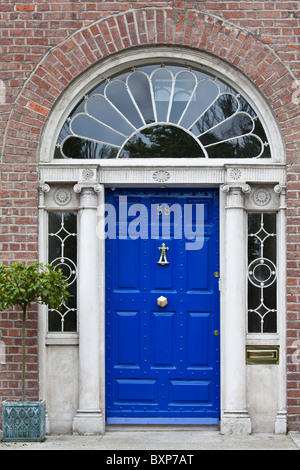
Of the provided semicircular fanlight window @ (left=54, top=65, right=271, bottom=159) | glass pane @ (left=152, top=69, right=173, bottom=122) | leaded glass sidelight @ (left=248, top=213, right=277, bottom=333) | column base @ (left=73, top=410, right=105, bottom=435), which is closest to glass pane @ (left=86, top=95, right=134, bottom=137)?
semicircular fanlight window @ (left=54, top=65, right=271, bottom=159)

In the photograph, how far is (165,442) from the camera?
271 inches

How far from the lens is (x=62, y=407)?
23.7 feet

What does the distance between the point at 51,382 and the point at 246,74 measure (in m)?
3.79

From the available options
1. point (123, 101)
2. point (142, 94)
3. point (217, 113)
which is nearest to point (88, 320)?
point (123, 101)

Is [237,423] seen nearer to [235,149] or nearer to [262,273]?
[262,273]

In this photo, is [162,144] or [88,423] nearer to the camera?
[88,423]

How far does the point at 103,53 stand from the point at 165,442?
13.1 feet

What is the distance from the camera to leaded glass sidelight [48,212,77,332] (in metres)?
7.32

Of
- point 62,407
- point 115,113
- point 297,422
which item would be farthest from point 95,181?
point 297,422

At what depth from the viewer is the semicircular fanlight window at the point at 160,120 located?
7.39 m

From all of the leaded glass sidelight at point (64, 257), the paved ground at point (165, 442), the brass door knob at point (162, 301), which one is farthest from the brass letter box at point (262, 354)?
the leaded glass sidelight at point (64, 257)

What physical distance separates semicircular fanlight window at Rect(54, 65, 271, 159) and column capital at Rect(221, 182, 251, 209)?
0.38m

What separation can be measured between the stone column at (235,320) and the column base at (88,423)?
1282 millimetres

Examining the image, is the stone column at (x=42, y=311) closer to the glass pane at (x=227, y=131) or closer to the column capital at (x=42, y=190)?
the column capital at (x=42, y=190)
